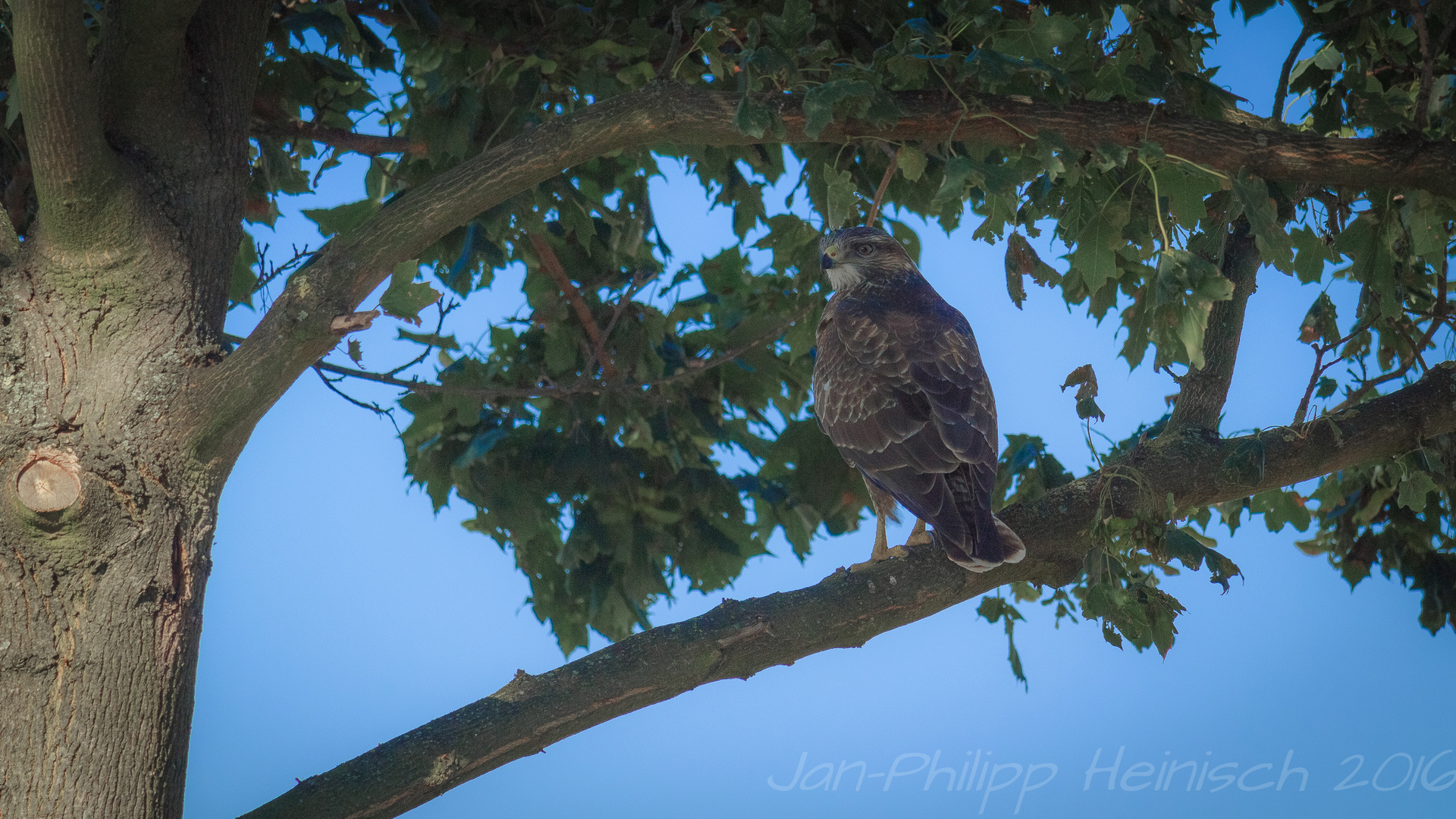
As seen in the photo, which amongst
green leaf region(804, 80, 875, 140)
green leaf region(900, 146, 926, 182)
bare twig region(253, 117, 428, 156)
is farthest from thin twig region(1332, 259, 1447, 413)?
bare twig region(253, 117, 428, 156)

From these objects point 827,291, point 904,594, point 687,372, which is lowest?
point 904,594

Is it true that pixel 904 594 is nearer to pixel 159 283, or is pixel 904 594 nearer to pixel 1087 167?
pixel 1087 167

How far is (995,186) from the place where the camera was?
3.47m

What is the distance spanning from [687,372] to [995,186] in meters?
2.14

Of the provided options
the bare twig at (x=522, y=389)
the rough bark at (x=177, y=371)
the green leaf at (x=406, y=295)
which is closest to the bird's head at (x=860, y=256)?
the bare twig at (x=522, y=389)

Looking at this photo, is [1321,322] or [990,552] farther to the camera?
[1321,322]

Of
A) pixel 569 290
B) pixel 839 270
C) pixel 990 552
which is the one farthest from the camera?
pixel 569 290

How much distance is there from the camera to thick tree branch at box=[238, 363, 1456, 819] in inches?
122

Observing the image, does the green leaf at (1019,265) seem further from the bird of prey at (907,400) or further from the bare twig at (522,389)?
the bare twig at (522,389)

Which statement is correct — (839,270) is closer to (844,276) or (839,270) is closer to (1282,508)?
(844,276)

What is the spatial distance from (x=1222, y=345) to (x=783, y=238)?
198 cm

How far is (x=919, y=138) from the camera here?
3955 millimetres

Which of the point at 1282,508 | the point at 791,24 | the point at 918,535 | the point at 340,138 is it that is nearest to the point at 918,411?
the point at 918,535

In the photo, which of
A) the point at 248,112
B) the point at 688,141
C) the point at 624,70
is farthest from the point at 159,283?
the point at 624,70
